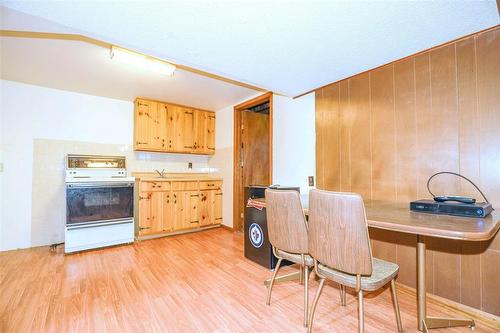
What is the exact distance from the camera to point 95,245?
10.2 ft

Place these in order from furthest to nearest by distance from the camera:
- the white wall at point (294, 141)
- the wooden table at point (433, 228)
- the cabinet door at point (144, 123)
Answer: the cabinet door at point (144, 123), the white wall at point (294, 141), the wooden table at point (433, 228)

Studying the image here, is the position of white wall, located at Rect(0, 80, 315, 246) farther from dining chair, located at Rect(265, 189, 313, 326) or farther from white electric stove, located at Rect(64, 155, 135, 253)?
dining chair, located at Rect(265, 189, 313, 326)

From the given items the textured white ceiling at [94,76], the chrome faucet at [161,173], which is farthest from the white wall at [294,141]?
the chrome faucet at [161,173]

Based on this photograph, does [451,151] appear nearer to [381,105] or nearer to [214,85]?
[381,105]

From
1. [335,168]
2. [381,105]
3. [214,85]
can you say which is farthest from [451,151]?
[214,85]

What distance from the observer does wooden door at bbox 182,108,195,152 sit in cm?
421

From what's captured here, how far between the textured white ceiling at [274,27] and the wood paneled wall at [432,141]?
212mm

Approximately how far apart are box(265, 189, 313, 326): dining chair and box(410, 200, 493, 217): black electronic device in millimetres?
732

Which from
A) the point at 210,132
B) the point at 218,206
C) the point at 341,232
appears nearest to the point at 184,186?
the point at 218,206

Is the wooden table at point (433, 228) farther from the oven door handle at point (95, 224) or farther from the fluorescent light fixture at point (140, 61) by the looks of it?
the oven door handle at point (95, 224)

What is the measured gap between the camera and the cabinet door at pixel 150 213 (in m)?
3.50

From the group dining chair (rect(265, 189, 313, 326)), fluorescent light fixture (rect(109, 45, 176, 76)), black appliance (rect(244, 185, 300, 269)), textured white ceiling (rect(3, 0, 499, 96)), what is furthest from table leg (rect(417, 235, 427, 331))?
fluorescent light fixture (rect(109, 45, 176, 76))

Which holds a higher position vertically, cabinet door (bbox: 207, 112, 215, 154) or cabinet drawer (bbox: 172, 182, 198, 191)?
cabinet door (bbox: 207, 112, 215, 154)

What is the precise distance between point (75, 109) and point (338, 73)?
3771 mm
